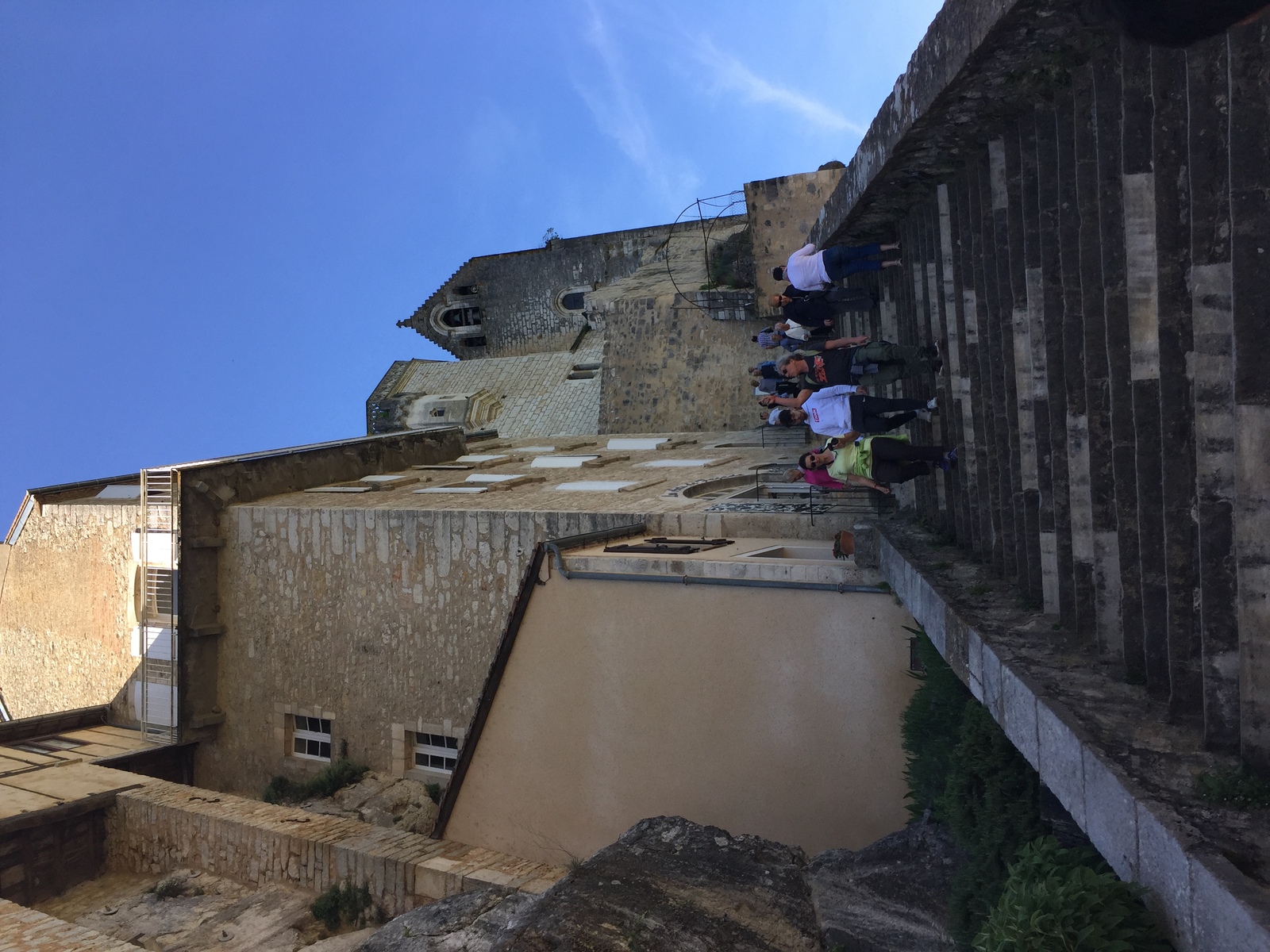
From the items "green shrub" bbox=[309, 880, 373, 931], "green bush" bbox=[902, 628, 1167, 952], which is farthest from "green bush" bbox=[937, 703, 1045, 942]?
"green shrub" bbox=[309, 880, 373, 931]

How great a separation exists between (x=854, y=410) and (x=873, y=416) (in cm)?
18

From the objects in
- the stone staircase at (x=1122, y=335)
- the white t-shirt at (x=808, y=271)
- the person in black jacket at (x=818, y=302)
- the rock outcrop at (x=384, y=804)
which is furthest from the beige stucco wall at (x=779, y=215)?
the stone staircase at (x=1122, y=335)

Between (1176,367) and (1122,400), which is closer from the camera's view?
(1176,367)

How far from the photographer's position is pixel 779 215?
17047 millimetres

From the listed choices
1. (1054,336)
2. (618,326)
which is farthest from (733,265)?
(1054,336)

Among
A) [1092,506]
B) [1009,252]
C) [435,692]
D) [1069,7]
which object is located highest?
[1069,7]

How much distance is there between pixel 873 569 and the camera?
7836 mm

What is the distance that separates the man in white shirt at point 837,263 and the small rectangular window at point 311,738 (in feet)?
26.1

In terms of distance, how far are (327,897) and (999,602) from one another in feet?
22.2

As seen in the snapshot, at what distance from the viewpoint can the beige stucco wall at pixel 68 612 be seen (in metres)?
13.9

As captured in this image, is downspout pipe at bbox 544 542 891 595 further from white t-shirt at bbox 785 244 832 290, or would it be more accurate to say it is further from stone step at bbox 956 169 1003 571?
white t-shirt at bbox 785 244 832 290

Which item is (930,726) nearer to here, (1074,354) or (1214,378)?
(1074,354)

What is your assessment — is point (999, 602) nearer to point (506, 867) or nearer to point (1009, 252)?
point (1009, 252)

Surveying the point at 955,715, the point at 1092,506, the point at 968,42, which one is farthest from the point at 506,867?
the point at 968,42
